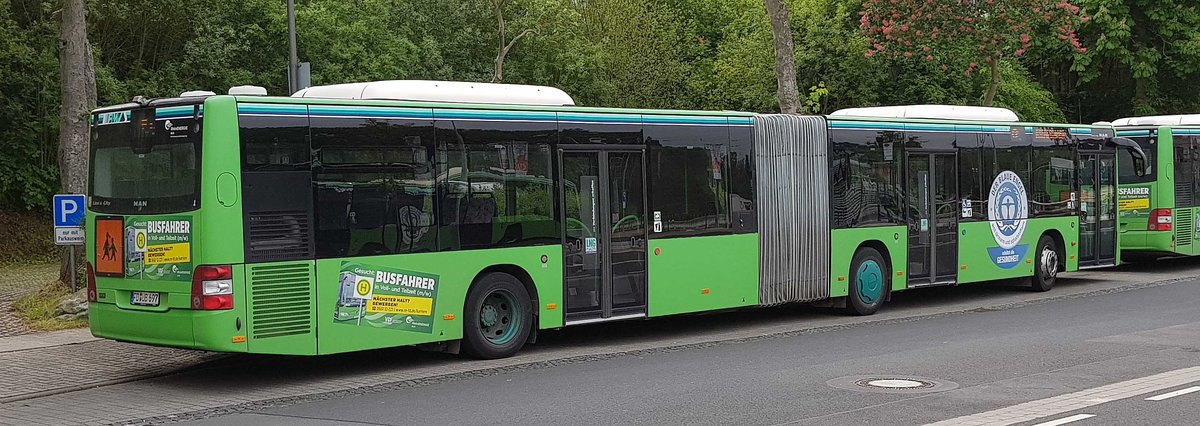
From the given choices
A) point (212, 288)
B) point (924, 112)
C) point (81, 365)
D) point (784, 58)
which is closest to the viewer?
point (212, 288)

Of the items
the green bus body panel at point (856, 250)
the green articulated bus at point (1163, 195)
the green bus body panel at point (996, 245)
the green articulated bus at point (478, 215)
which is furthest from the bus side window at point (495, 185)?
the green articulated bus at point (1163, 195)

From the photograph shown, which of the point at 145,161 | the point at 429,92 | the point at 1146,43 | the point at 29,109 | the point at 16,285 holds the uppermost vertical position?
the point at 1146,43

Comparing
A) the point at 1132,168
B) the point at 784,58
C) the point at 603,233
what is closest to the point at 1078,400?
the point at 603,233

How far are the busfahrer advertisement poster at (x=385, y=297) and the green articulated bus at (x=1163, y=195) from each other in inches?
692

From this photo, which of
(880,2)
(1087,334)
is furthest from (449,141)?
(880,2)

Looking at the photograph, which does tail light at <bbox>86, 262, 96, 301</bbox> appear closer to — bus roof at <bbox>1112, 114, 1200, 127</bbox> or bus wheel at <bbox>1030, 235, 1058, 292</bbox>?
bus wheel at <bbox>1030, 235, 1058, 292</bbox>

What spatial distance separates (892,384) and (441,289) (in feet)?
14.8

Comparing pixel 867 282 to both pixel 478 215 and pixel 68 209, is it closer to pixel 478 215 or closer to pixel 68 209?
pixel 478 215

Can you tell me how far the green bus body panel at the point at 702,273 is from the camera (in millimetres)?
15000

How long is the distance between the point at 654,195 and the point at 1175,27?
3023 centimetres

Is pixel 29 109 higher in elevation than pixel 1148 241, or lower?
higher

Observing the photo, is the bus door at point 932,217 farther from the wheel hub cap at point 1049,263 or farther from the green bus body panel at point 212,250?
the green bus body panel at point 212,250

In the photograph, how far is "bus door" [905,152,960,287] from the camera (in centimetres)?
1872

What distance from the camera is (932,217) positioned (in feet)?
62.4
